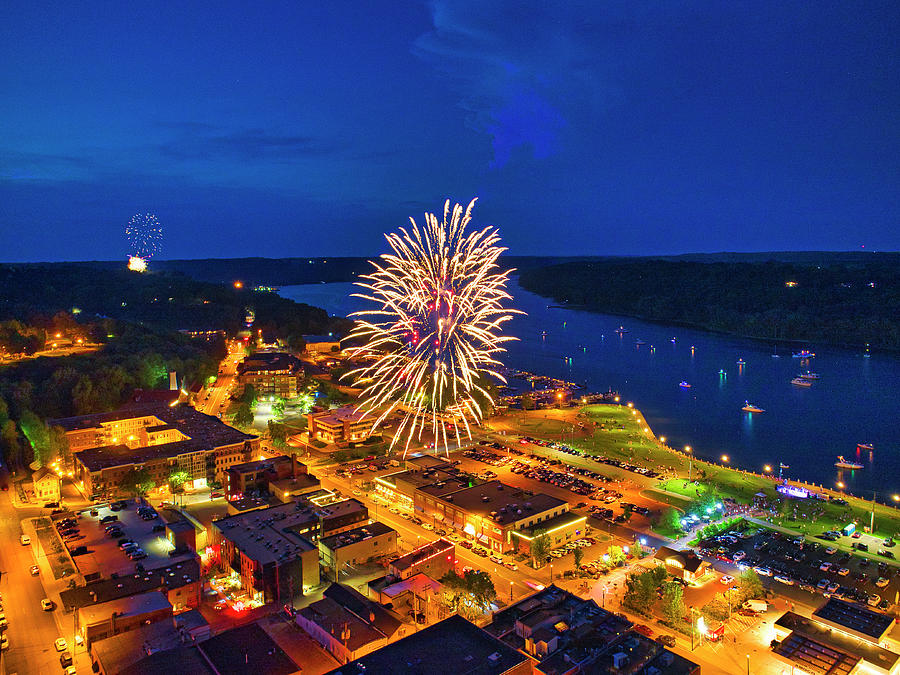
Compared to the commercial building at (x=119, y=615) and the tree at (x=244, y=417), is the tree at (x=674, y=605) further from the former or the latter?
the tree at (x=244, y=417)

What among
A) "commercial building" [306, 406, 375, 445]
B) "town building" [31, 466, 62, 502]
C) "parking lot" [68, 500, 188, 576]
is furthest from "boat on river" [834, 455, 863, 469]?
"town building" [31, 466, 62, 502]

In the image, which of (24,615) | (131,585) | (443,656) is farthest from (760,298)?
(24,615)

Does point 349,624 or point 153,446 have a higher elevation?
point 153,446

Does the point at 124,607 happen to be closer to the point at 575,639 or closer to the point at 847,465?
the point at 575,639

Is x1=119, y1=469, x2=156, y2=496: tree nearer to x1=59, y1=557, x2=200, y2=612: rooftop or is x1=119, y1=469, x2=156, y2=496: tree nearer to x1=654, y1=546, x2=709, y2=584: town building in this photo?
x1=59, y1=557, x2=200, y2=612: rooftop

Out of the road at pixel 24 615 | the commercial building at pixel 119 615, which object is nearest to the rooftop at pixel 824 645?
the commercial building at pixel 119 615

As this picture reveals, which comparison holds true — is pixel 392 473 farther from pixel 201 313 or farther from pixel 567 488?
pixel 201 313
